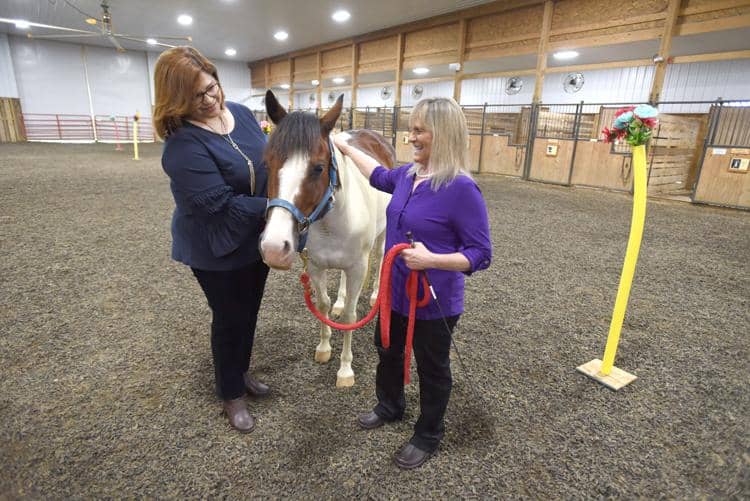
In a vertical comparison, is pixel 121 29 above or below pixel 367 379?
above

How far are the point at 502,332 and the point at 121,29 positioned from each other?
871 inches

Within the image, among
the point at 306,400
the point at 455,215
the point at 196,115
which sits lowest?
the point at 306,400

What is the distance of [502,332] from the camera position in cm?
298

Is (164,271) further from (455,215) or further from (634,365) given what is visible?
(634,365)

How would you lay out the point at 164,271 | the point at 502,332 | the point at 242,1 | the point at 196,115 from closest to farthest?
1. the point at 196,115
2. the point at 502,332
3. the point at 164,271
4. the point at 242,1

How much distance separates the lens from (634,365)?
8.57ft

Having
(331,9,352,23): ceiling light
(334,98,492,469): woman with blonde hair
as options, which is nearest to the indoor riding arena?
(334,98,492,469): woman with blonde hair

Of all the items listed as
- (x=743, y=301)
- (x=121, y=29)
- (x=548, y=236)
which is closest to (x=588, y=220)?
(x=548, y=236)

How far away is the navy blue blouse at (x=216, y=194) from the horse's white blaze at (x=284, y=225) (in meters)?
0.18

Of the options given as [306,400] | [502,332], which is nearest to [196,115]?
[306,400]

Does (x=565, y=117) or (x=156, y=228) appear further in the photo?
(x=565, y=117)

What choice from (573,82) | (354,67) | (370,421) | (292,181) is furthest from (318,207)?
(573,82)

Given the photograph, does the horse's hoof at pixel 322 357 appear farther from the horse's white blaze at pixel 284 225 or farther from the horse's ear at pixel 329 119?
the horse's ear at pixel 329 119

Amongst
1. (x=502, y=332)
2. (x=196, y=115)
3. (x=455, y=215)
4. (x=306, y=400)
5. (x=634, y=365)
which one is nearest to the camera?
(x=455, y=215)
